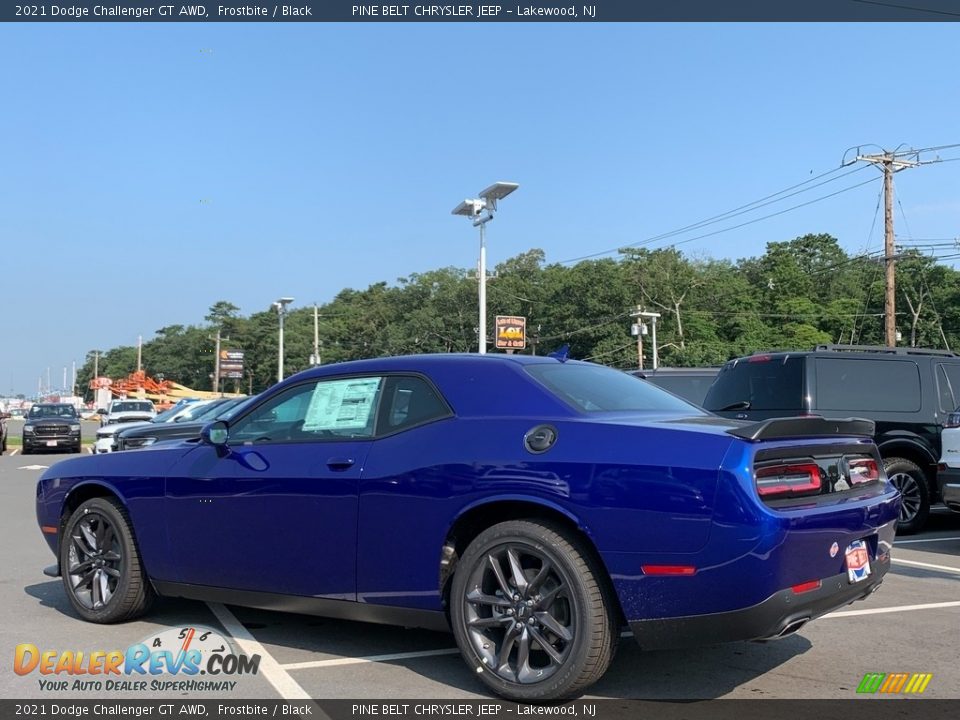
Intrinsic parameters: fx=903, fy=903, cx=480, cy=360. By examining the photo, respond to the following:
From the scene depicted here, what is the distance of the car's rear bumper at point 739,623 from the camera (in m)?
3.77

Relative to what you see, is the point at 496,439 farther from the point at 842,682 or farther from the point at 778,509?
the point at 842,682

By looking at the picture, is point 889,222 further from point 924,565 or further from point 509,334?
point 924,565

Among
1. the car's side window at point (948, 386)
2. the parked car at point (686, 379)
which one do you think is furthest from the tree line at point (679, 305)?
the car's side window at point (948, 386)

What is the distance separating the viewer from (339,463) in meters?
4.74

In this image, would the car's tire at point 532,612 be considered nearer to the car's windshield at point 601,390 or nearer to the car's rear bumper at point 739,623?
the car's rear bumper at point 739,623

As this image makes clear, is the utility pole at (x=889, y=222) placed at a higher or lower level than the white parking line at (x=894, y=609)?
higher

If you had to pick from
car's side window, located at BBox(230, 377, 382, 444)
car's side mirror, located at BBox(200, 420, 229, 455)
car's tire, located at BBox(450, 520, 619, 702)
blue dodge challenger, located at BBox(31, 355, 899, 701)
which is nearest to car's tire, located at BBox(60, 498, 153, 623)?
blue dodge challenger, located at BBox(31, 355, 899, 701)

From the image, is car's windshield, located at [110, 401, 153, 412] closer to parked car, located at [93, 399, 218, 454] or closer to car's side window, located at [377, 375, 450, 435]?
parked car, located at [93, 399, 218, 454]

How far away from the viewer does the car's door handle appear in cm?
472

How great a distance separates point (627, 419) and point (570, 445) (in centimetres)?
38

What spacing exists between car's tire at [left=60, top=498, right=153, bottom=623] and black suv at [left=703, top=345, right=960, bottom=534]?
6633 mm

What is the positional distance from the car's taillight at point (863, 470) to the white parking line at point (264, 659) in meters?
2.90

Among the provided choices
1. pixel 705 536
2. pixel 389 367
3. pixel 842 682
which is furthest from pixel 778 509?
pixel 389 367

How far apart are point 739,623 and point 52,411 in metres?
30.3
